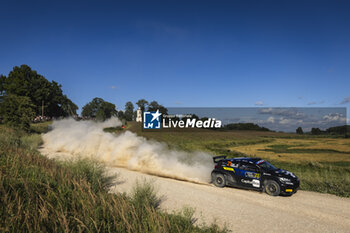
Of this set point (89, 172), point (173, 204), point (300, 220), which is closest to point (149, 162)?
point (89, 172)

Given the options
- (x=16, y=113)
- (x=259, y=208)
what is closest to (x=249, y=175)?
(x=259, y=208)

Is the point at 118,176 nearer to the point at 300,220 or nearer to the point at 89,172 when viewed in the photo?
the point at 89,172

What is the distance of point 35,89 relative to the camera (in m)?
68.4

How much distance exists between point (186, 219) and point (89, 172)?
785cm

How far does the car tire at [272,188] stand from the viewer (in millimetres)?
11695

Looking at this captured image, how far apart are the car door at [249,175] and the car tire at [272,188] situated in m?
0.46

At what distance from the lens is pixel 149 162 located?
2014cm

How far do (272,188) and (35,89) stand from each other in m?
76.2

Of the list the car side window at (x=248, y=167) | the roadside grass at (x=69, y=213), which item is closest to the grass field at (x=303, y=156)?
the car side window at (x=248, y=167)

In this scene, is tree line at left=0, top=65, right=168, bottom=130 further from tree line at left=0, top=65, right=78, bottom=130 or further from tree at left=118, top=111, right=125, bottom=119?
tree at left=118, top=111, right=125, bottom=119

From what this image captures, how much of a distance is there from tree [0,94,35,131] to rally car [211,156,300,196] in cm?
3494

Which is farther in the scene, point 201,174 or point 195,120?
point 195,120

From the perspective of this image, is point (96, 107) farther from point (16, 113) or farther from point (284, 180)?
point (284, 180)

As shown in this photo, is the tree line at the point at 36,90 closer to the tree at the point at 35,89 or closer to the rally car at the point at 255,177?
the tree at the point at 35,89
